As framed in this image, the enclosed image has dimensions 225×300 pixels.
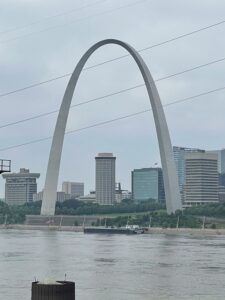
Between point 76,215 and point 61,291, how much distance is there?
134m

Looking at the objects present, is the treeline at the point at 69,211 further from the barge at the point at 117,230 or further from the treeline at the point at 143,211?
the barge at the point at 117,230

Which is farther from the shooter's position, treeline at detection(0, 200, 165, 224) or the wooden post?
treeline at detection(0, 200, 165, 224)

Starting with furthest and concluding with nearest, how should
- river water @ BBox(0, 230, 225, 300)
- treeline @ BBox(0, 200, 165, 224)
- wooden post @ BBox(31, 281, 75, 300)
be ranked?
treeline @ BBox(0, 200, 165, 224) → river water @ BBox(0, 230, 225, 300) → wooden post @ BBox(31, 281, 75, 300)

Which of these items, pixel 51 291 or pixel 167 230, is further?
pixel 167 230

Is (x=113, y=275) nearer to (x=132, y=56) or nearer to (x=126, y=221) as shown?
(x=132, y=56)

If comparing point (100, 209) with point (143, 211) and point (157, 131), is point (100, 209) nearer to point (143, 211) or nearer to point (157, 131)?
point (143, 211)

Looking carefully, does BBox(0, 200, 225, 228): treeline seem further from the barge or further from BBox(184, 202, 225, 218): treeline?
the barge

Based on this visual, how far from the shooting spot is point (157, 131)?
85000 mm

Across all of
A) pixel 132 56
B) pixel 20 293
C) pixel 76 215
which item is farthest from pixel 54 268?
pixel 76 215

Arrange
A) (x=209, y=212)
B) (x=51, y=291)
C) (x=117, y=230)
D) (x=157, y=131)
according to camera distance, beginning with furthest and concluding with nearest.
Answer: (x=209, y=212)
(x=117, y=230)
(x=157, y=131)
(x=51, y=291)

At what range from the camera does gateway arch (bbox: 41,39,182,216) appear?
8306 cm

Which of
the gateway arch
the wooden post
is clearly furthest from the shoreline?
the wooden post

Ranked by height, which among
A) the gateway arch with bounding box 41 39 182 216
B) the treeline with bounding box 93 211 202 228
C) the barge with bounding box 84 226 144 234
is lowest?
the barge with bounding box 84 226 144 234

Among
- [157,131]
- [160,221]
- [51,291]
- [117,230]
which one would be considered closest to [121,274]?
[51,291]
